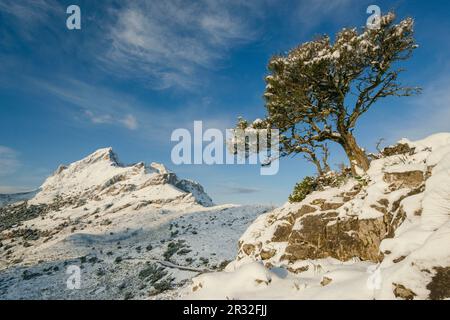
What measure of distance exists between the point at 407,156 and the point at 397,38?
7.33 m

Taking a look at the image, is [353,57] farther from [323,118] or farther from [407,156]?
[407,156]

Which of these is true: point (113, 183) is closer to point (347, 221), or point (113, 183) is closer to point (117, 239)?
point (117, 239)

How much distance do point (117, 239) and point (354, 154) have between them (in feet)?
172

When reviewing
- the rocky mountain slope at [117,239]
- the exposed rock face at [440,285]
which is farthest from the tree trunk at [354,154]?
the rocky mountain slope at [117,239]

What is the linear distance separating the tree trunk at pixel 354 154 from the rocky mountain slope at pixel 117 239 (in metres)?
15.9

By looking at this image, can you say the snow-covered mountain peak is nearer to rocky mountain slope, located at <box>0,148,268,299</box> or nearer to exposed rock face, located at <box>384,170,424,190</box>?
rocky mountain slope, located at <box>0,148,268,299</box>

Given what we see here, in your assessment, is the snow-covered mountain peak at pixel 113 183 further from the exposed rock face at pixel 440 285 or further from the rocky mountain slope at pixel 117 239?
the exposed rock face at pixel 440 285

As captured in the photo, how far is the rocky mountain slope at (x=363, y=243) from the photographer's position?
4543 millimetres

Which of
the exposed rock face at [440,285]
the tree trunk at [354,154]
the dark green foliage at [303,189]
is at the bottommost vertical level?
the exposed rock face at [440,285]

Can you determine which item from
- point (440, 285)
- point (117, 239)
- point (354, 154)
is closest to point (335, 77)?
point (354, 154)

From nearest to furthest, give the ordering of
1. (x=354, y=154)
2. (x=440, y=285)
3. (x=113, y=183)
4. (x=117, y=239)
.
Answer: (x=440, y=285)
(x=354, y=154)
(x=117, y=239)
(x=113, y=183)

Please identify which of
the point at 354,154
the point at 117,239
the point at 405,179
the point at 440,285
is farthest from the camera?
the point at 117,239

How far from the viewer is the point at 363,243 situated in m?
10.5

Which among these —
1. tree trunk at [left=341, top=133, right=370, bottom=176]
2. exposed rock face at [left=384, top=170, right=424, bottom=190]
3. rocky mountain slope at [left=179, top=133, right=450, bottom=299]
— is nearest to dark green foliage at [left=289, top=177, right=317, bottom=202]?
rocky mountain slope at [left=179, top=133, right=450, bottom=299]
